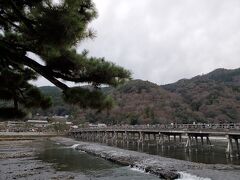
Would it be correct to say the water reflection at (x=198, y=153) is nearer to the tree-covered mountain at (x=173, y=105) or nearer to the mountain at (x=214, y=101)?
the tree-covered mountain at (x=173, y=105)

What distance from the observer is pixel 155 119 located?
87.4 metres

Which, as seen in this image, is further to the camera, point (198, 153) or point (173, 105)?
point (173, 105)

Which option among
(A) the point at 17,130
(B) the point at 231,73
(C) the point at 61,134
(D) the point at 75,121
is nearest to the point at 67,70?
(C) the point at 61,134

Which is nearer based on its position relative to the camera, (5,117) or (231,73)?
(5,117)

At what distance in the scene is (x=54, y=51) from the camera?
7.24m

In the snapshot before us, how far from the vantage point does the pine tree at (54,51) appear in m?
6.64

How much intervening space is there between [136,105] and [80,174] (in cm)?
8926

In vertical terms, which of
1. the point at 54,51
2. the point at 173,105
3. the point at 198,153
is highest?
the point at 173,105

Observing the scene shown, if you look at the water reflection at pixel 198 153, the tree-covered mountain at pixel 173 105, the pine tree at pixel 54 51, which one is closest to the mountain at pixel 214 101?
the tree-covered mountain at pixel 173 105

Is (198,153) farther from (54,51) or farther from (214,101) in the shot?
(214,101)

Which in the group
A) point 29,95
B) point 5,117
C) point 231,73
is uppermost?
point 231,73

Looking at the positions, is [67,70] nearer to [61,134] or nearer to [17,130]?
[61,134]

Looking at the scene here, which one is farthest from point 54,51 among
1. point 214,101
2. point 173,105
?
point 173,105

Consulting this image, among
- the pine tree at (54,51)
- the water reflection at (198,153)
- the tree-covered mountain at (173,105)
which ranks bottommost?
the water reflection at (198,153)
